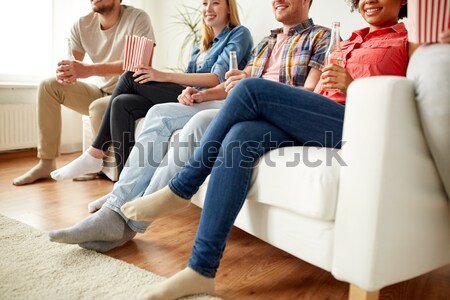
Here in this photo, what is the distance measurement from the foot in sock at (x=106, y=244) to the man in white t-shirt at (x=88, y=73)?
1119 mm

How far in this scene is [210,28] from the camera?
7.16 feet

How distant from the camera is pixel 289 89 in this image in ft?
3.81

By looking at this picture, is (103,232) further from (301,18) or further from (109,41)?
(109,41)

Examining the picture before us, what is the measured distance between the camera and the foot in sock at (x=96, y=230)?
53.0 inches

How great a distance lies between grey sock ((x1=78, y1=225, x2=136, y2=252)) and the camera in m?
1.42

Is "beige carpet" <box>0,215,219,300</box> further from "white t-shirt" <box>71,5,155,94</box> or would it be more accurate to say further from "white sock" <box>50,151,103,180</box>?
"white t-shirt" <box>71,5,155,94</box>

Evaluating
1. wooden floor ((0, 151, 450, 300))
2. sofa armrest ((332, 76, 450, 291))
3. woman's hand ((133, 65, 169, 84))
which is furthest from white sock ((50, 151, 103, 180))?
sofa armrest ((332, 76, 450, 291))

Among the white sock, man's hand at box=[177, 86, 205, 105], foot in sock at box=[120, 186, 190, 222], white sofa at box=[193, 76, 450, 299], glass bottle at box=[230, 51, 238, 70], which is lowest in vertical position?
the white sock

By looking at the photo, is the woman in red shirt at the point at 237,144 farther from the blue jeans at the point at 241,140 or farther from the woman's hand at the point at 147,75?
the woman's hand at the point at 147,75

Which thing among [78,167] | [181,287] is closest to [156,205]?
[181,287]

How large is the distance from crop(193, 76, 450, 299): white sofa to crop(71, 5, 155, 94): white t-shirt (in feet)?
6.04

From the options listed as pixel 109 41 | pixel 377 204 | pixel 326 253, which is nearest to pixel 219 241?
pixel 326 253

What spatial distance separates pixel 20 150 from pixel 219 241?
273 centimetres

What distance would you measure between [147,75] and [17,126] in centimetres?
176
